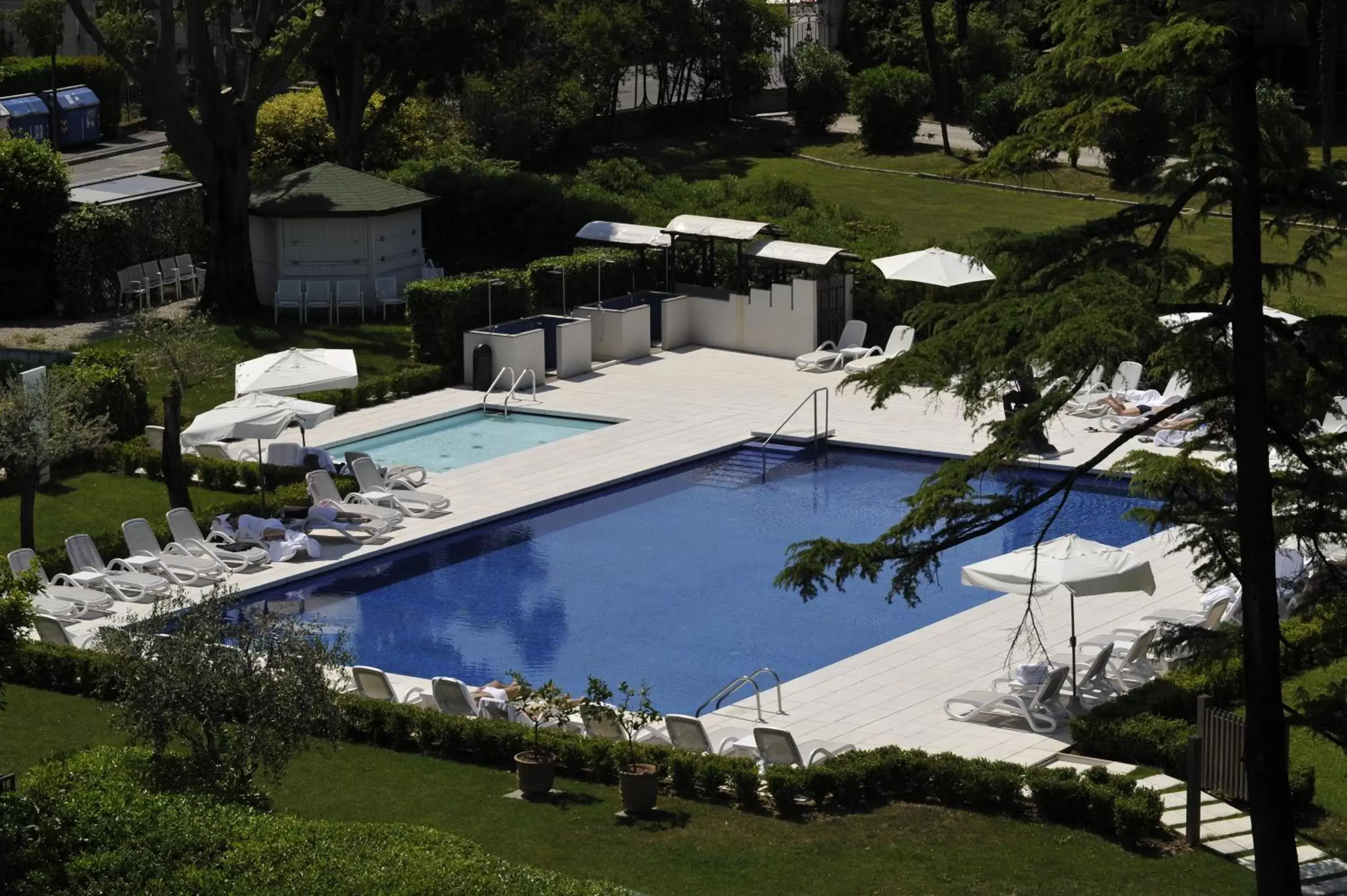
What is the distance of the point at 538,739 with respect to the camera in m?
17.3

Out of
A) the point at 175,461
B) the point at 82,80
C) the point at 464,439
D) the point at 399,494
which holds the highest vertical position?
the point at 82,80

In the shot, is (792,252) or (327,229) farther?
(327,229)

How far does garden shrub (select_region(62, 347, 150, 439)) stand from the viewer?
1102 inches

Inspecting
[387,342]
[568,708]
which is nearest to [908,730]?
[568,708]

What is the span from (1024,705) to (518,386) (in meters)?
15.5

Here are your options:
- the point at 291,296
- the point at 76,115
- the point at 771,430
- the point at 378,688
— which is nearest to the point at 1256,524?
A: the point at 378,688

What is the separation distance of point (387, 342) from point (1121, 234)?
73.5ft

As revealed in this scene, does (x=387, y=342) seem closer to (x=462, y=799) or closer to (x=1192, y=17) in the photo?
(x=462, y=799)

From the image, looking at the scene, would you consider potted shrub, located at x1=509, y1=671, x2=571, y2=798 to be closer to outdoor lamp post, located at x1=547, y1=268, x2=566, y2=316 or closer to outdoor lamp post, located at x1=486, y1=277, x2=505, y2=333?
outdoor lamp post, located at x1=486, y1=277, x2=505, y2=333

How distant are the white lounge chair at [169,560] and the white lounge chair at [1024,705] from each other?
364 inches

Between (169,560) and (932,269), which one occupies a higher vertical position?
(932,269)

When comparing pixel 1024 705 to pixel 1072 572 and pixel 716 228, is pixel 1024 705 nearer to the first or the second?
pixel 1072 572

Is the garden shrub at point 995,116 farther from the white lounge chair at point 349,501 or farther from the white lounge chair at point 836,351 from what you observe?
the white lounge chair at point 349,501

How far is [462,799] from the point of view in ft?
54.1
